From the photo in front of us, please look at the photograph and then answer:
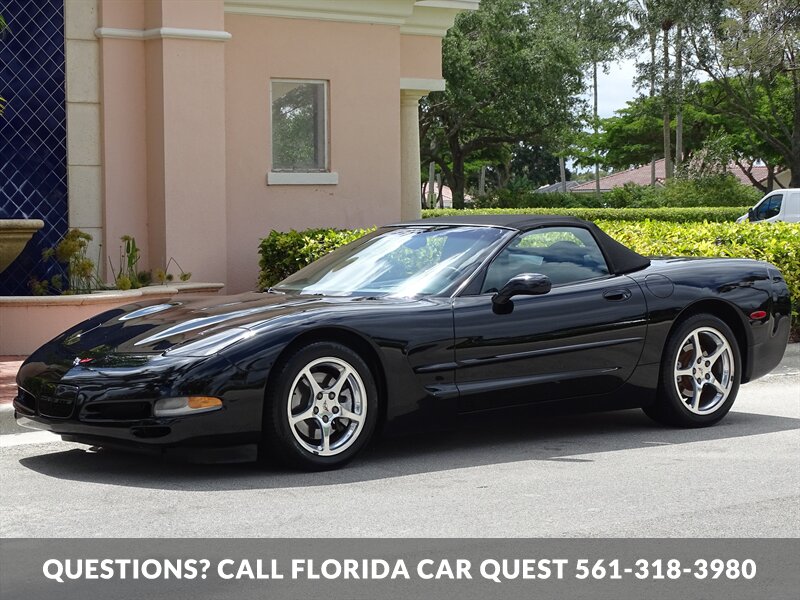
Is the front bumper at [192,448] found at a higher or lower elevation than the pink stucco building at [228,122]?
lower

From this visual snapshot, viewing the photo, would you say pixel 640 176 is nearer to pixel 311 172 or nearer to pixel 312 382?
pixel 311 172

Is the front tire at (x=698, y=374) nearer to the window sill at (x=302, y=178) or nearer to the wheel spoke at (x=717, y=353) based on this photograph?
the wheel spoke at (x=717, y=353)

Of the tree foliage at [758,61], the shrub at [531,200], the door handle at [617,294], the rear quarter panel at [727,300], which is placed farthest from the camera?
the shrub at [531,200]

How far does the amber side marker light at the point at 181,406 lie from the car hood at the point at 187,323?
242mm

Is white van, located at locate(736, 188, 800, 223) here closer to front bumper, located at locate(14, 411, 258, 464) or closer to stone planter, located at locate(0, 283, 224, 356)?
stone planter, located at locate(0, 283, 224, 356)

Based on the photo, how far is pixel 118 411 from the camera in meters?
6.74

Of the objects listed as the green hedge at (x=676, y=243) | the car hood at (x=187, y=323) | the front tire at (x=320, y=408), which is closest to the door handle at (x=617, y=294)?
the car hood at (x=187, y=323)

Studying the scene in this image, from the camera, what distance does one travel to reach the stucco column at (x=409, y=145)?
18.2 metres

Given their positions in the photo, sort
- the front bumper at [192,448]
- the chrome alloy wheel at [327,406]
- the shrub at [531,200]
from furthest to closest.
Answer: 1. the shrub at [531,200]
2. the chrome alloy wheel at [327,406]
3. the front bumper at [192,448]

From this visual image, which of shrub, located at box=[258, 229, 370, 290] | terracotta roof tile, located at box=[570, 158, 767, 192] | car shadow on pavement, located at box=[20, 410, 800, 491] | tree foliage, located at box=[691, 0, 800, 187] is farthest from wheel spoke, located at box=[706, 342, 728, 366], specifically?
terracotta roof tile, located at box=[570, 158, 767, 192]

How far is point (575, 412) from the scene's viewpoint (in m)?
8.08

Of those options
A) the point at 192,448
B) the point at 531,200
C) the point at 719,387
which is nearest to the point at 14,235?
the point at 192,448

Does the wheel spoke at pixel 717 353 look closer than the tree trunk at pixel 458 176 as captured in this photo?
Yes

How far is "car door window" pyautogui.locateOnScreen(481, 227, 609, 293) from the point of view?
789 cm
